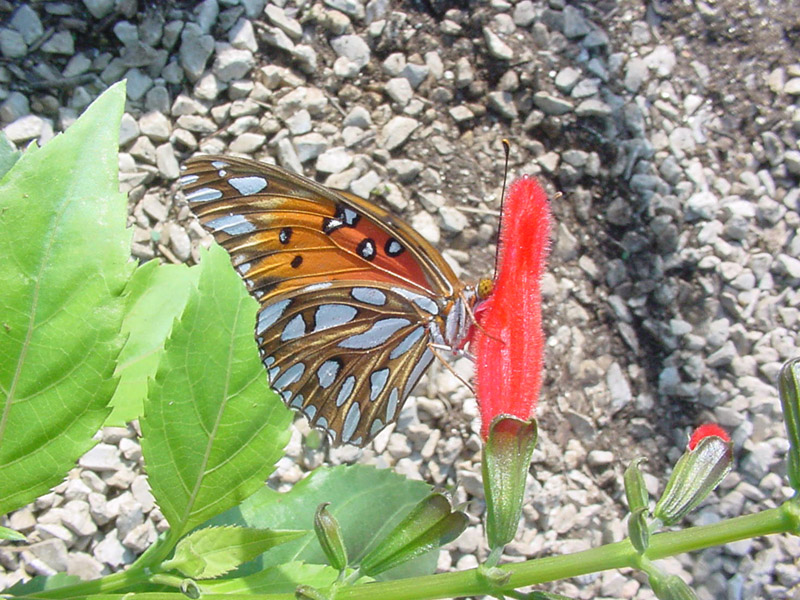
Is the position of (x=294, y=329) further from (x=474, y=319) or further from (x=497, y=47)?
(x=497, y=47)

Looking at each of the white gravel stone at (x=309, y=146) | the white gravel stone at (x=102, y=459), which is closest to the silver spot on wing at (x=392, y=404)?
the white gravel stone at (x=102, y=459)

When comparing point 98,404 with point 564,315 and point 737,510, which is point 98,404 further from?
point 737,510

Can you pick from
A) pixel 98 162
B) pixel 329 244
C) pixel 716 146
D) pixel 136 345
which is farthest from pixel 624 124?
pixel 98 162

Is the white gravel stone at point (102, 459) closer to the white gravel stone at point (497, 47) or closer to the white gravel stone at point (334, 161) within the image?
the white gravel stone at point (334, 161)

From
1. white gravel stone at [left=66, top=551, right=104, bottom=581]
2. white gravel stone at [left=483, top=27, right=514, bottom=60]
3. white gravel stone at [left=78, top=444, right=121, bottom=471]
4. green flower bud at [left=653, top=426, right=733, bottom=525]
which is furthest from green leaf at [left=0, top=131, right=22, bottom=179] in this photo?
white gravel stone at [left=483, top=27, right=514, bottom=60]

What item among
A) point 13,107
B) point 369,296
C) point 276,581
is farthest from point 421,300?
point 13,107

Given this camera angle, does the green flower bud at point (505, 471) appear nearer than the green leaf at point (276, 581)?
Yes
